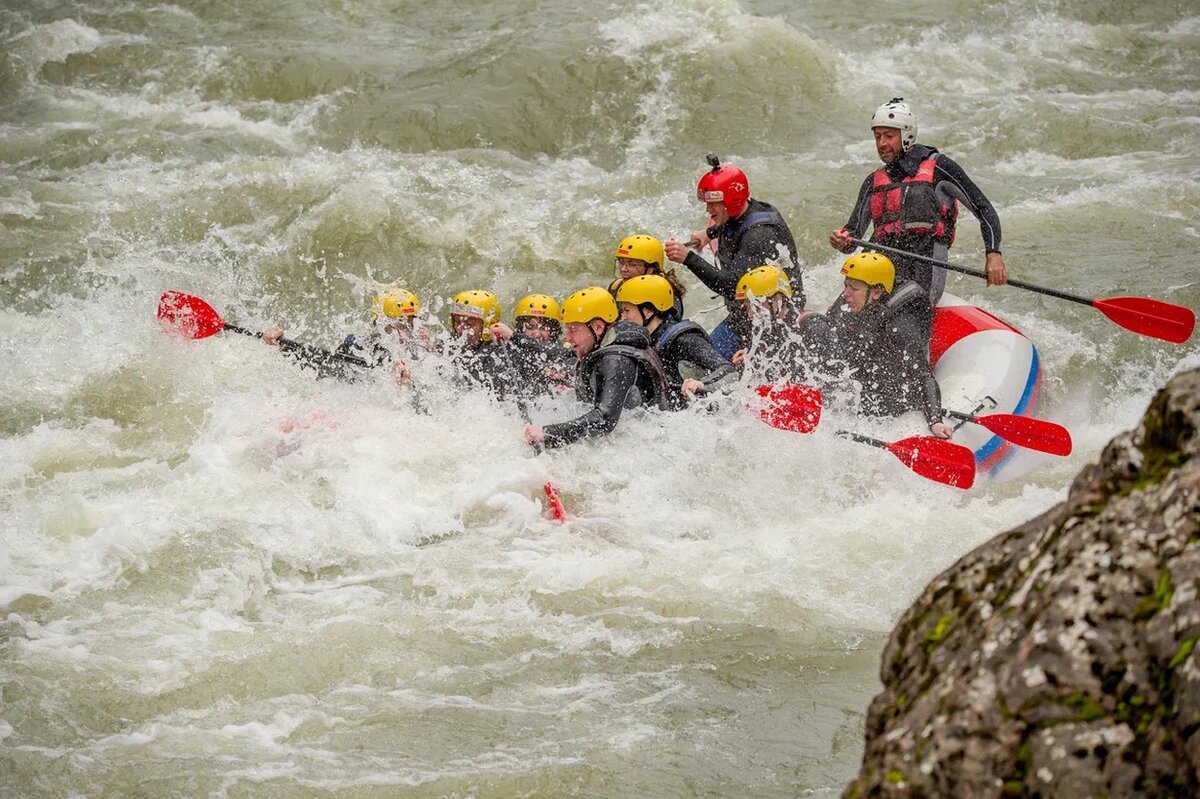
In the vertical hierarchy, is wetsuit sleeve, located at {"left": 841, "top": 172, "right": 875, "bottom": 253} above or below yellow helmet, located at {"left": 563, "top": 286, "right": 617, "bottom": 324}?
above

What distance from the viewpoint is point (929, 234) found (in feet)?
25.5

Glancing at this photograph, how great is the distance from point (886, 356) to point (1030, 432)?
88 centimetres

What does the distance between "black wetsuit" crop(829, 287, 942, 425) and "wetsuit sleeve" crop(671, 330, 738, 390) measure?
0.65 metres

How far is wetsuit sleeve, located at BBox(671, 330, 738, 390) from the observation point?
23.4 ft

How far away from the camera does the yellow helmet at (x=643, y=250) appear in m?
7.69

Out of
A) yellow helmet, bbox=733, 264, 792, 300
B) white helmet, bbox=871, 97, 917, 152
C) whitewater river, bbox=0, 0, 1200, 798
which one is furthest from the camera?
white helmet, bbox=871, 97, 917, 152

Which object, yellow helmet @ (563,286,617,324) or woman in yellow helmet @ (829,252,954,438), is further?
woman in yellow helmet @ (829,252,954,438)

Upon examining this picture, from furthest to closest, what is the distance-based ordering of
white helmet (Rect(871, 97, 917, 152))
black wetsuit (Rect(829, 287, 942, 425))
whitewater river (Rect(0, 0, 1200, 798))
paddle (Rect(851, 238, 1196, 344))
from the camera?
1. white helmet (Rect(871, 97, 917, 152))
2. black wetsuit (Rect(829, 287, 942, 425))
3. paddle (Rect(851, 238, 1196, 344))
4. whitewater river (Rect(0, 0, 1200, 798))

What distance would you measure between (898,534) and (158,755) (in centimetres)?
356

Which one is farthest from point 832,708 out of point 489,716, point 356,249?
point 356,249

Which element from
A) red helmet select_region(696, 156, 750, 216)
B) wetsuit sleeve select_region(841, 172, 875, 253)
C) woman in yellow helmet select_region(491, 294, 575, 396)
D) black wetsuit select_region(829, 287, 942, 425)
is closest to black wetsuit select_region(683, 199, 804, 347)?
red helmet select_region(696, 156, 750, 216)

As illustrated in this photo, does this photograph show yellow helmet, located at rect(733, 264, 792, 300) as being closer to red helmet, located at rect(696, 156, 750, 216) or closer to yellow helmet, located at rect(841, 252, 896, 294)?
yellow helmet, located at rect(841, 252, 896, 294)

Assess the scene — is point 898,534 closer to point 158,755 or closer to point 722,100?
point 158,755

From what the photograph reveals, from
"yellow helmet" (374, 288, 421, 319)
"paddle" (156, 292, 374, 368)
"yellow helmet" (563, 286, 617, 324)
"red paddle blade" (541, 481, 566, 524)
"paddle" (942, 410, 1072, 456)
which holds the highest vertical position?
"yellow helmet" (563, 286, 617, 324)
